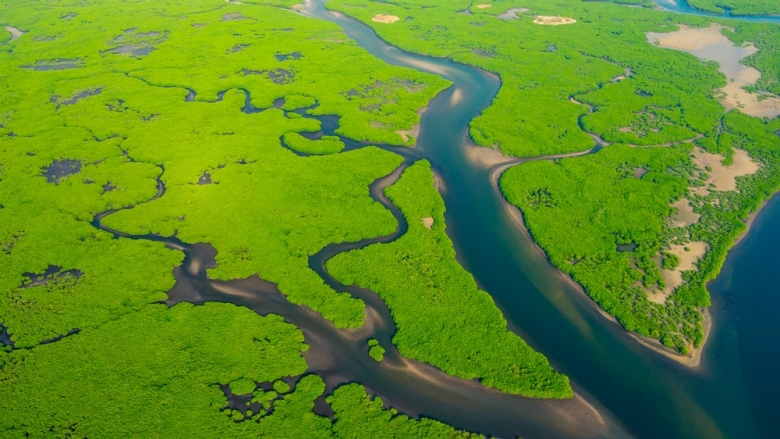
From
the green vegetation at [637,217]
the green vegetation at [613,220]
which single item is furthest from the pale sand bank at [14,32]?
the green vegetation at [637,217]

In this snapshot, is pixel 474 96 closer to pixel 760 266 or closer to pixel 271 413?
pixel 760 266

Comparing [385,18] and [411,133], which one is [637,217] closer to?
[411,133]

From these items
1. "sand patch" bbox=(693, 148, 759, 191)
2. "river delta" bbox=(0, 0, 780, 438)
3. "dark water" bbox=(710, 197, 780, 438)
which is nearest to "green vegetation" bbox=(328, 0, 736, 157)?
"river delta" bbox=(0, 0, 780, 438)

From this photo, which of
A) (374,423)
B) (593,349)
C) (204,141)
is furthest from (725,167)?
(204,141)

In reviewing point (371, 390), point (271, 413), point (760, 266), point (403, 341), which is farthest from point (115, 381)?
point (760, 266)

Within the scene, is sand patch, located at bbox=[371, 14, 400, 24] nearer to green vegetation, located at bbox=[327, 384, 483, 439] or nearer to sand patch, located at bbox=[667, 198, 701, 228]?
sand patch, located at bbox=[667, 198, 701, 228]

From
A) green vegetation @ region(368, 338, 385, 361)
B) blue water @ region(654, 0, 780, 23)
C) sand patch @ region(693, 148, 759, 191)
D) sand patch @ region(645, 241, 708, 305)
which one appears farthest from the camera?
blue water @ region(654, 0, 780, 23)
